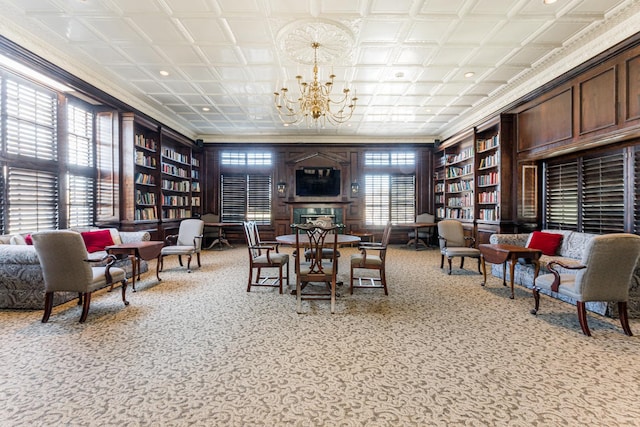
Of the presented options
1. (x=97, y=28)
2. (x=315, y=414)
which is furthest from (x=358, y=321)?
(x=97, y=28)

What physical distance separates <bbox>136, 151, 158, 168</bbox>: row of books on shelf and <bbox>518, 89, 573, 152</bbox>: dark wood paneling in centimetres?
779

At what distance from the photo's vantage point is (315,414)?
1.64 metres

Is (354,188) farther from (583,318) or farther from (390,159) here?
(583,318)

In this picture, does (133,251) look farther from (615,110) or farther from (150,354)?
(615,110)

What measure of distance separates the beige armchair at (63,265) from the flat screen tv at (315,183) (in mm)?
6504

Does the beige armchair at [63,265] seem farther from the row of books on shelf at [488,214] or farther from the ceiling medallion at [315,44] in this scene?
the row of books on shelf at [488,214]

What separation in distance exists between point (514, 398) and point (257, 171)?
8.45m

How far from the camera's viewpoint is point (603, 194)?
4238 mm

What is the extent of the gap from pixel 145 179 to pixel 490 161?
773 centimetres

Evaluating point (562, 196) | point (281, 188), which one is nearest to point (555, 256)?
point (562, 196)

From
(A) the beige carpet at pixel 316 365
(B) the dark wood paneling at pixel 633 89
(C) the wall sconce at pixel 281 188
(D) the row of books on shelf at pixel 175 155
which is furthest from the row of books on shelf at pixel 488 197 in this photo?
(D) the row of books on shelf at pixel 175 155

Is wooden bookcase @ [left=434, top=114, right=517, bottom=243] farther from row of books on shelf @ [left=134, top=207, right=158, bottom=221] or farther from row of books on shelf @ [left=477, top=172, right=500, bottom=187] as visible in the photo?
row of books on shelf @ [left=134, top=207, right=158, bottom=221]

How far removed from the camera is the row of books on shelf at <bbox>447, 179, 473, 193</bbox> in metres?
7.42

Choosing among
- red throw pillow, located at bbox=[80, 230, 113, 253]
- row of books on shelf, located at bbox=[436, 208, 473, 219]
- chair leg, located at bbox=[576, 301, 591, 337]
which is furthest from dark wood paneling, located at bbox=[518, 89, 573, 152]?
red throw pillow, located at bbox=[80, 230, 113, 253]
